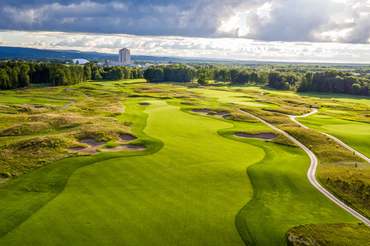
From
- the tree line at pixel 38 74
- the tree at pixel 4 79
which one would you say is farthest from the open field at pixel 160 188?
the tree line at pixel 38 74

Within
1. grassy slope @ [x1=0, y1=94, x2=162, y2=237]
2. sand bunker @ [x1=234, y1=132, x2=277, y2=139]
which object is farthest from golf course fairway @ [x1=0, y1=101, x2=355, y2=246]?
sand bunker @ [x1=234, y1=132, x2=277, y2=139]

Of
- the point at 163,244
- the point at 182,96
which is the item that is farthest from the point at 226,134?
the point at 182,96

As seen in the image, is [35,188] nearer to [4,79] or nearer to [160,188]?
[160,188]

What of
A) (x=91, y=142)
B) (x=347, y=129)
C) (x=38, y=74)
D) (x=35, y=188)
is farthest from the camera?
(x=38, y=74)

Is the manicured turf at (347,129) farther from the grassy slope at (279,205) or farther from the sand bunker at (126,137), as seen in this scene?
the sand bunker at (126,137)

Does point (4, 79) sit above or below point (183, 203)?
above

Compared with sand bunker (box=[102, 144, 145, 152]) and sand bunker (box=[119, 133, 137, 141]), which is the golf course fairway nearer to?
sand bunker (box=[102, 144, 145, 152])

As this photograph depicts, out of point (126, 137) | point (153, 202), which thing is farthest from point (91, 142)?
point (153, 202)
